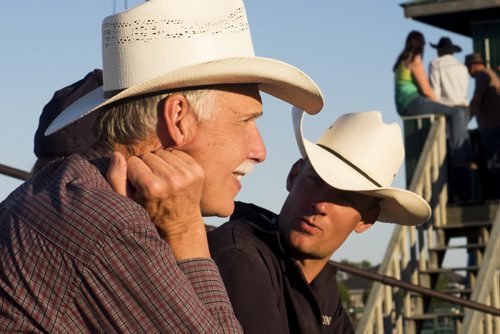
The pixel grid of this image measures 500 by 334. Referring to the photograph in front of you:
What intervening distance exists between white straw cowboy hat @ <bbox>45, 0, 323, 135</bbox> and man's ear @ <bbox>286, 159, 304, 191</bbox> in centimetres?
233

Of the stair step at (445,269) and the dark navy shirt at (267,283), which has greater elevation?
the dark navy shirt at (267,283)

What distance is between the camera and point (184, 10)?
11.0ft

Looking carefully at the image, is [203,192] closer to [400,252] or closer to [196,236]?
[196,236]

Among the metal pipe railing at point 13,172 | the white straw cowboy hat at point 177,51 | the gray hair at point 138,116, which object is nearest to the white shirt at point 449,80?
the metal pipe railing at point 13,172

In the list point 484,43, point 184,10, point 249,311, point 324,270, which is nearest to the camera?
point 184,10

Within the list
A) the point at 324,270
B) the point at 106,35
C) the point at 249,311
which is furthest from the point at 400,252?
the point at 106,35

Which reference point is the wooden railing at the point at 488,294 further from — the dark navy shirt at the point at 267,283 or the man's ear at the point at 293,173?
the dark navy shirt at the point at 267,283

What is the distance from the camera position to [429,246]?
15297mm

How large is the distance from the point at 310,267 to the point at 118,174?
233cm

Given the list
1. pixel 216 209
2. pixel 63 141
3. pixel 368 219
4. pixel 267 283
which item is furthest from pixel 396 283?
pixel 216 209

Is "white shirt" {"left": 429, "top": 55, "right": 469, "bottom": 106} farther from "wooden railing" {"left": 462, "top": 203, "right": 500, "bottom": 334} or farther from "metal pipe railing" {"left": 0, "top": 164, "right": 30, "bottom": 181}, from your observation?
"metal pipe railing" {"left": 0, "top": 164, "right": 30, "bottom": 181}

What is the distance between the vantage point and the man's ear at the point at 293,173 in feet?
18.9

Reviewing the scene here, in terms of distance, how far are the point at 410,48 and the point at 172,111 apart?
11.3 metres

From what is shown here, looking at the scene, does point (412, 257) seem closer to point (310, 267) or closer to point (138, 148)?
point (310, 267)
